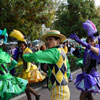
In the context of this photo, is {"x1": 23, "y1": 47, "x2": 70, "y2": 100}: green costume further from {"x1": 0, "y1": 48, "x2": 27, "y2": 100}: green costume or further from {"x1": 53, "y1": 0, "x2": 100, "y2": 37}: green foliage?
{"x1": 53, "y1": 0, "x2": 100, "y2": 37}: green foliage

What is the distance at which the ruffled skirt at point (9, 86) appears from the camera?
3.58 metres

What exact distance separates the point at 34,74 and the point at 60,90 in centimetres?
222

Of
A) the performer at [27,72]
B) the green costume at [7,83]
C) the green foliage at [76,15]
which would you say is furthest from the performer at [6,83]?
the green foliage at [76,15]

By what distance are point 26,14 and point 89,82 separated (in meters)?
6.43

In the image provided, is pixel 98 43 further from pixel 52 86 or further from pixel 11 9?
pixel 11 9

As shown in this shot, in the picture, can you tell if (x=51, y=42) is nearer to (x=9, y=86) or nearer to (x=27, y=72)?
(x=9, y=86)

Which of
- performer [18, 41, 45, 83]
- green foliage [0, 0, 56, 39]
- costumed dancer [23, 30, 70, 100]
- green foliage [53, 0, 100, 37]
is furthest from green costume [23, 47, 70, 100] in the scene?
green foliage [53, 0, 100, 37]

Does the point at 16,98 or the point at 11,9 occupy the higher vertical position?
the point at 11,9

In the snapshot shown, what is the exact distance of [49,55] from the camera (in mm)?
2502

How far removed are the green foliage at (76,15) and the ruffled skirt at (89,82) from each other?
Result: 833 inches

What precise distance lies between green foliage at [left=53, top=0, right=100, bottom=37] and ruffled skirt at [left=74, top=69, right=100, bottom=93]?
21148 millimetres

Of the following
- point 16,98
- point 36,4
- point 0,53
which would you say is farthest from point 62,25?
point 0,53

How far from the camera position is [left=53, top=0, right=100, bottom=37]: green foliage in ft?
81.3

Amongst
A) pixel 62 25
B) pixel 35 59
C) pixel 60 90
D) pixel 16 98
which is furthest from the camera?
pixel 62 25
